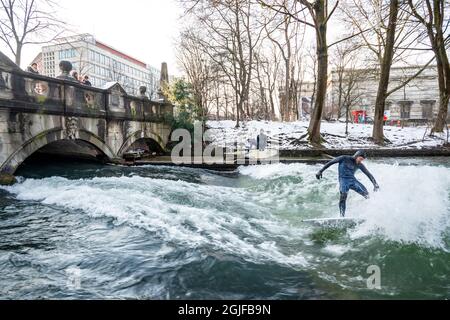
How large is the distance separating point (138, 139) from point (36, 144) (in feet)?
28.2

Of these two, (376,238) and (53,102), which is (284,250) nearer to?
(376,238)

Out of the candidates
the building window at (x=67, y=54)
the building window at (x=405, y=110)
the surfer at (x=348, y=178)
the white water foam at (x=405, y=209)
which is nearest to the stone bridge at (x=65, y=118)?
the white water foam at (x=405, y=209)

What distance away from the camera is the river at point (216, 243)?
5090 mm

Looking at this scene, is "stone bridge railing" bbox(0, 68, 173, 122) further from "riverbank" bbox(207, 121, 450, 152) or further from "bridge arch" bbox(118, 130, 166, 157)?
"riverbank" bbox(207, 121, 450, 152)

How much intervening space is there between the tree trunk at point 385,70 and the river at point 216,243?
464 inches

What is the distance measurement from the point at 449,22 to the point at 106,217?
24177 millimetres

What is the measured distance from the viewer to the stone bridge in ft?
37.4

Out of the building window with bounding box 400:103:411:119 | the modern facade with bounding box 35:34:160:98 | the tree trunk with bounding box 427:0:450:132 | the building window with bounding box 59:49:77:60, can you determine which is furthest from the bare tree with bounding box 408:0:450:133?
the building window with bounding box 59:49:77:60

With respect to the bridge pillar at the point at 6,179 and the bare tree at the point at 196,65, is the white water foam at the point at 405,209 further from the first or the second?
the bare tree at the point at 196,65

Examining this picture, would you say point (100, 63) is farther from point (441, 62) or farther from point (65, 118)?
point (441, 62)

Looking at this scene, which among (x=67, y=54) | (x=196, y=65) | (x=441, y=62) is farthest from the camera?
(x=67, y=54)

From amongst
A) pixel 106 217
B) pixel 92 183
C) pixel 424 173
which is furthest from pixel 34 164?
pixel 424 173

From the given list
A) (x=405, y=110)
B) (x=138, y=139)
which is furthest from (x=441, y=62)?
(x=405, y=110)

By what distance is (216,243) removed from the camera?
6.65 meters
